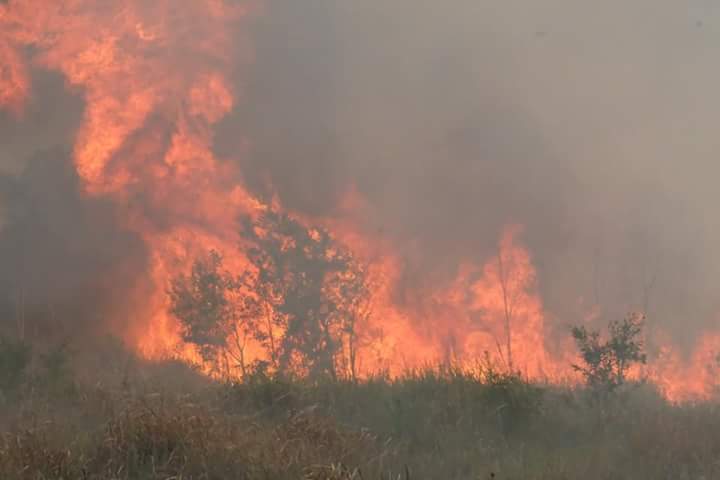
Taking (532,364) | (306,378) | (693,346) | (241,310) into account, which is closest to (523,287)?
(532,364)

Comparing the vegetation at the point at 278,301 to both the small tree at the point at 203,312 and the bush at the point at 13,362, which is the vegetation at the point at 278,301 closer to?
the small tree at the point at 203,312

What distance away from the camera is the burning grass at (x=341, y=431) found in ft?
22.2

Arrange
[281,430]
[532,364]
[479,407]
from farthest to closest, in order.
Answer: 1. [532,364]
2. [479,407]
3. [281,430]

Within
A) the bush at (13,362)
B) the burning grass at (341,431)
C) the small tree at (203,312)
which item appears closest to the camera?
the burning grass at (341,431)

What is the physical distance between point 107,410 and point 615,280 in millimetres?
45434

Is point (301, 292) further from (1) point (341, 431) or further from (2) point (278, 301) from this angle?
(1) point (341, 431)

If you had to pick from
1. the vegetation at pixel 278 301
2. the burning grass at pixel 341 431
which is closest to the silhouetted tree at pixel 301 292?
the vegetation at pixel 278 301

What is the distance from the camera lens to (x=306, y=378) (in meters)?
12.8

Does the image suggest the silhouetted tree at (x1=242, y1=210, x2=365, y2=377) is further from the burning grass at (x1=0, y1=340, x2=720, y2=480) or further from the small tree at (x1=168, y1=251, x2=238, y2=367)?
the burning grass at (x1=0, y1=340, x2=720, y2=480)

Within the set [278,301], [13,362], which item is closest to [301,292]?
[278,301]

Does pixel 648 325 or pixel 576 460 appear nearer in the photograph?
pixel 576 460

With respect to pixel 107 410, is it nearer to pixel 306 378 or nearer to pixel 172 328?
pixel 306 378

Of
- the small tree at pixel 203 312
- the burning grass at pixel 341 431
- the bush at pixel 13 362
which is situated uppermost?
the small tree at pixel 203 312

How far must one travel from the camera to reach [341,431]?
8664 millimetres
